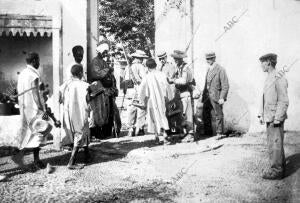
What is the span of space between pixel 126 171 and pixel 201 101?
380 centimetres

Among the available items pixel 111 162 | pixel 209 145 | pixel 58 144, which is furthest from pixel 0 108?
pixel 209 145

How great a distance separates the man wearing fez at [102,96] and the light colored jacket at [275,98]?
15.0 ft

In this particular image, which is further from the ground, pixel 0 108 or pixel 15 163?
pixel 0 108

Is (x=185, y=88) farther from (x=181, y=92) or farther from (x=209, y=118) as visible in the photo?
(x=209, y=118)

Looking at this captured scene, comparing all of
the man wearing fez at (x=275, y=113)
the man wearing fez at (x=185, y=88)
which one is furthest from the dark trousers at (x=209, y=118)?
the man wearing fez at (x=275, y=113)

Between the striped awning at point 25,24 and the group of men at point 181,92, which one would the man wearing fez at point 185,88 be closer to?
the group of men at point 181,92

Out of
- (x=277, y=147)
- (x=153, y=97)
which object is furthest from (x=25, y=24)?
(x=277, y=147)

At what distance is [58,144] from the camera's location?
8.58 metres

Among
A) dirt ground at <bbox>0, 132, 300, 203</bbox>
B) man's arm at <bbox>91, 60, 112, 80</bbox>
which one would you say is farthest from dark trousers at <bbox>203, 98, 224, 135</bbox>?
man's arm at <bbox>91, 60, 112, 80</bbox>

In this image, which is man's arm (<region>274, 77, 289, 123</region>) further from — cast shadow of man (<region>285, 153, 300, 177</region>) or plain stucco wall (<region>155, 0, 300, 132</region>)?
plain stucco wall (<region>155, 0, 300, 132</region>)

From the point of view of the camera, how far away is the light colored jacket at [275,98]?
5.68 m

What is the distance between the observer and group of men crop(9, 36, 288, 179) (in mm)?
5848

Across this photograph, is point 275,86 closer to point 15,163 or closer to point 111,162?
point 111,162

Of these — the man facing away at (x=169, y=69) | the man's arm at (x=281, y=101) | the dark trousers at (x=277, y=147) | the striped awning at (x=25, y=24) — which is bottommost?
the dark trousers at (x=277, y=147)
